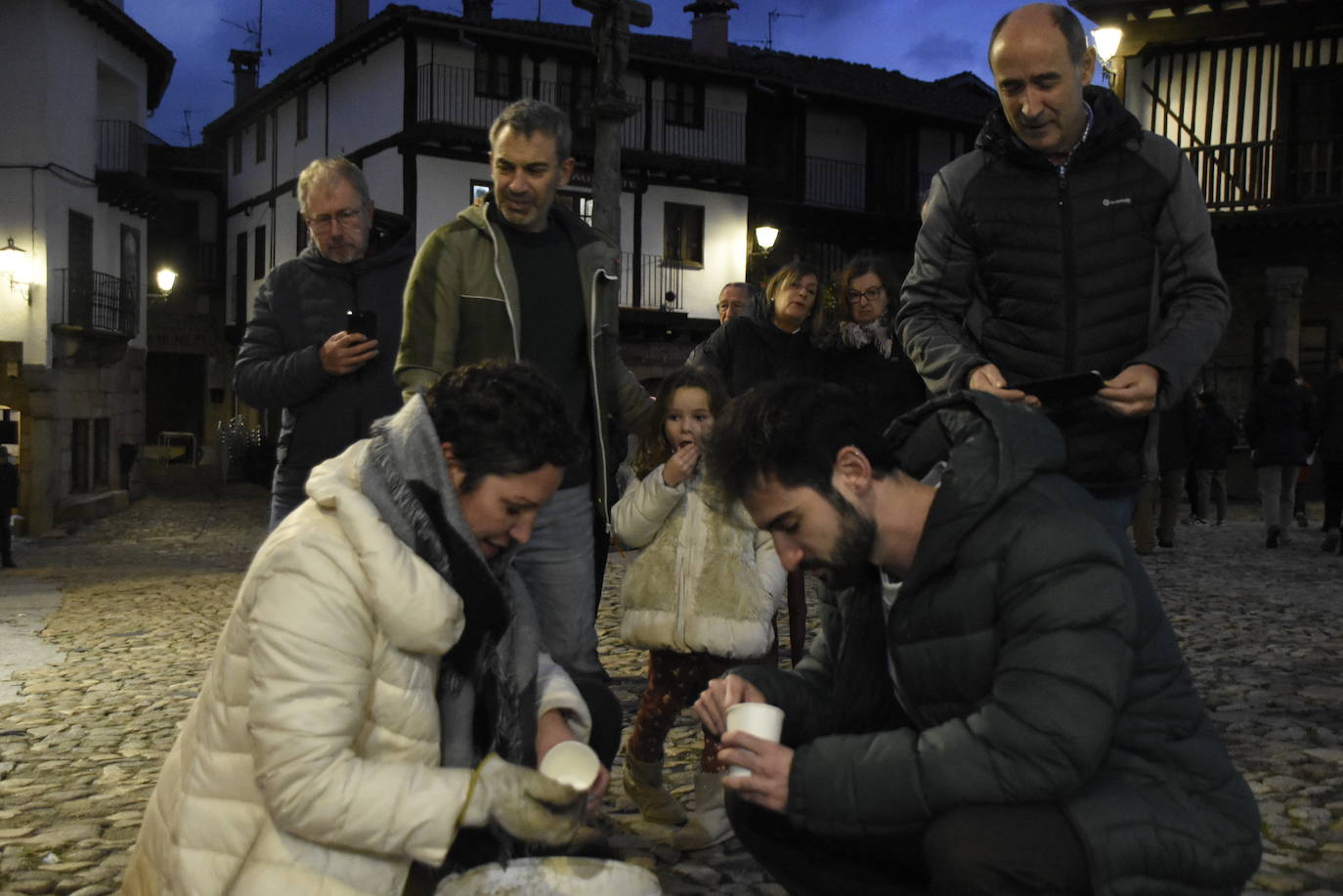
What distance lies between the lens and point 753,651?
15.1 ft

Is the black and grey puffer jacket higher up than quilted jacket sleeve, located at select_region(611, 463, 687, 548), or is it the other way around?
the black and grey puffer jacket

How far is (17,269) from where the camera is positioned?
1952 centimetres

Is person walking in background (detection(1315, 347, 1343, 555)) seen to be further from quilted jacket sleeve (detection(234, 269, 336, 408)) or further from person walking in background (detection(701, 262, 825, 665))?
quilted jacket sleeve (detection(234, 269, 336, 408))

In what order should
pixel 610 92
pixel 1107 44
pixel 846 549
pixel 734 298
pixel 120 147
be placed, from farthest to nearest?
A: pixel 120 147 → pixel 1107 44 → pixel 610 92 → pixel 734 298 → pixel 846 549

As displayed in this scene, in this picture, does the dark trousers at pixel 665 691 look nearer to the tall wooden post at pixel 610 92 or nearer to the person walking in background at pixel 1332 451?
the tall wooden post at pixel 610 92

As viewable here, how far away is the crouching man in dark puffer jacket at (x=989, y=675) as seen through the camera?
2.30 metres

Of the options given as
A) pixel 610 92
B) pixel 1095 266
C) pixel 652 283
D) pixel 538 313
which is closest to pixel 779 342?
pixel 538 313

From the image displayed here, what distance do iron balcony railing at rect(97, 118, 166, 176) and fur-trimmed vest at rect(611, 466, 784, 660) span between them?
64.9 ft

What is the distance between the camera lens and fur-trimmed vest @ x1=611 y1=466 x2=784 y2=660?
462 centimetres

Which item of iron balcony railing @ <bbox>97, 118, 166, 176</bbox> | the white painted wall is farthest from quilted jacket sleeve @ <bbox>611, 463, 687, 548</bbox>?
iron balcony railing @ <bbox>97, 118, 166, 176</bbox>

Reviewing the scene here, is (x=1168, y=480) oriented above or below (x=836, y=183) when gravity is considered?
below

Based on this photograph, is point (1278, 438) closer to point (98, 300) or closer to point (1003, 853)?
point (1003, 853)

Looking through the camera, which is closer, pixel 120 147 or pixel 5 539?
pixel 5 539

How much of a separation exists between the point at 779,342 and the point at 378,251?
2.00 m
